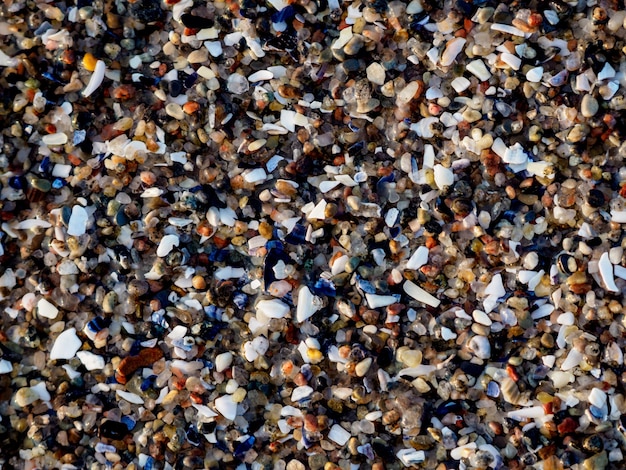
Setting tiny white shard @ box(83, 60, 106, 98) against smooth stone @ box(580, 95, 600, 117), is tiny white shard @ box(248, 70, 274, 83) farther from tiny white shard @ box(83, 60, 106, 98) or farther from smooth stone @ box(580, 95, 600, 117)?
smooth stone @ box(580, 95, 600, 117)

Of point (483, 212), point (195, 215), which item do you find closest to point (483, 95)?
point (483, 212)

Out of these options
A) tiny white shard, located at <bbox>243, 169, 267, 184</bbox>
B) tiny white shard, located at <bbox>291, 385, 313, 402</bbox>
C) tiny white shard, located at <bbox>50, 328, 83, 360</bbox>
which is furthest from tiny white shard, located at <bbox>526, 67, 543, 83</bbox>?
tiny white shard, located at <bbox>50, 328, 83, 360</bbox>

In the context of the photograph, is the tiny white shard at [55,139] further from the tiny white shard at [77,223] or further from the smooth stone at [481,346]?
the smooth stone at [481,346]

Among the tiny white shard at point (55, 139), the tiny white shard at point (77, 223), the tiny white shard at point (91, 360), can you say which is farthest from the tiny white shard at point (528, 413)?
the tiny white shard at point (55, 139)

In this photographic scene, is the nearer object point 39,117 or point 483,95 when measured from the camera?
point 483,95

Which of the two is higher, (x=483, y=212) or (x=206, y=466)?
(x=483, y=212)

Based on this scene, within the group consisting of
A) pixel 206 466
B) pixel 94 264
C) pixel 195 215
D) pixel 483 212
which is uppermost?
pixel 483 212

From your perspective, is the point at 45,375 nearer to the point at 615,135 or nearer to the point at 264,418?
the point at 264,418

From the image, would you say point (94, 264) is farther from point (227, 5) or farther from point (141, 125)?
point (227, 5)
